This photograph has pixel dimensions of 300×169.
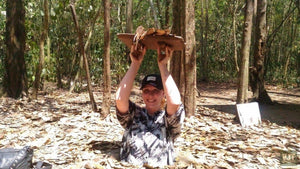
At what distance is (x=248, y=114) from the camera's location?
5.39m

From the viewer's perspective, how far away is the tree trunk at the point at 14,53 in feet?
23.0

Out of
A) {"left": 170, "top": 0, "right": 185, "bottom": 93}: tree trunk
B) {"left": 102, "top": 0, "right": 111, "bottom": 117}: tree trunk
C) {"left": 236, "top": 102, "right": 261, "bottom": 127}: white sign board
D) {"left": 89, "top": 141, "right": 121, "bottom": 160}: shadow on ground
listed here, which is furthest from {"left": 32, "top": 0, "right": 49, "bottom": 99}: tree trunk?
{"left": 236, "top": 102, "right": 261, "bottom": 127}: white sign board

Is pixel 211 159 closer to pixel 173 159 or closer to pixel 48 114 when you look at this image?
pixel 173 159

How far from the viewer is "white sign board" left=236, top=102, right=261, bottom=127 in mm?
5317

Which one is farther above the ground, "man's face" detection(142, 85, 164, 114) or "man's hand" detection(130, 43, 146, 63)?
"man's hand" detection(130, 43, 146, 63)

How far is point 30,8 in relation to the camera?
8.98 metres

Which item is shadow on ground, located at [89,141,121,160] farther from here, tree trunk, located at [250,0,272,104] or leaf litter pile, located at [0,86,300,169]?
tree trunk, located at [250,0,272,104]

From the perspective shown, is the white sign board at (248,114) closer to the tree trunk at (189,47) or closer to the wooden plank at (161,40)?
the tree trunk at (189,47)

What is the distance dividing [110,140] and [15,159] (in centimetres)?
154

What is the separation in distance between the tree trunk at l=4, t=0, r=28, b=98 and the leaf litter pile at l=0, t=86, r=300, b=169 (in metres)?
1.45

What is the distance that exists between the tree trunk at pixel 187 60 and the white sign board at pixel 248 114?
0.85 m

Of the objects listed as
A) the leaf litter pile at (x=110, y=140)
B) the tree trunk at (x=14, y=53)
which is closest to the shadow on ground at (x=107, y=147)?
the leaf litter pile at (x=110, y=140)

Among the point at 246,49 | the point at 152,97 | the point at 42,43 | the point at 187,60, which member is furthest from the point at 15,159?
the point at 246,49

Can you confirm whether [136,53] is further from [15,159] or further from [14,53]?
[14,53]
